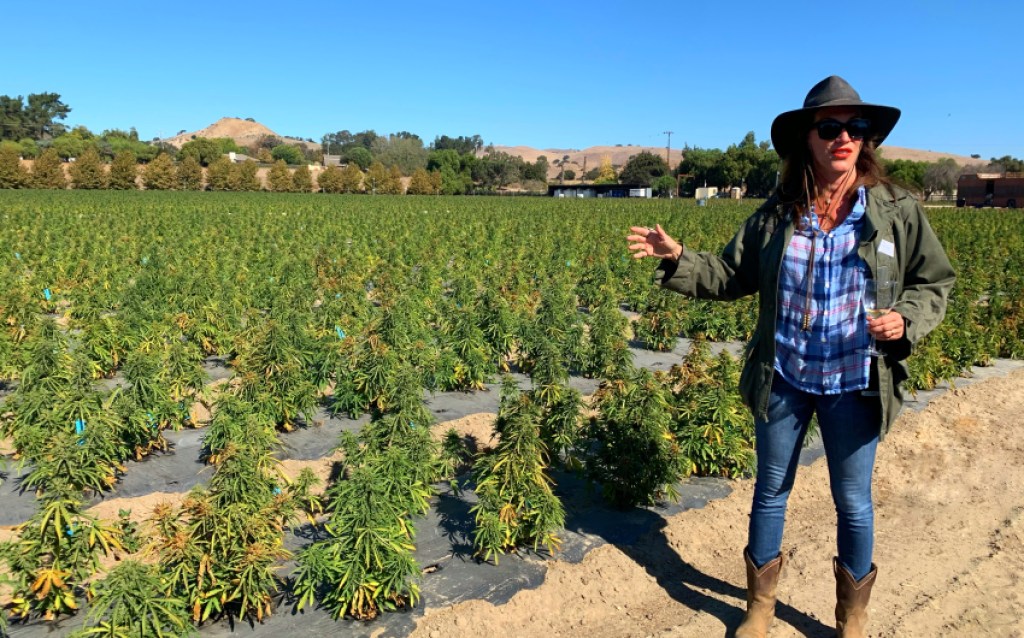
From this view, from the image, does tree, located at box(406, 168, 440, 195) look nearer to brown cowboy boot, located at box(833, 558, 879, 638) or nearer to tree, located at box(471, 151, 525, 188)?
tree, located at box(471, 151, 525, 188)

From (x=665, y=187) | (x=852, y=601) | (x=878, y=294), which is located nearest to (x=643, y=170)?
(x=665, y=187)

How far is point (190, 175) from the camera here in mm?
82812

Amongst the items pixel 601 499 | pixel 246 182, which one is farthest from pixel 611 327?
pixel 246 182

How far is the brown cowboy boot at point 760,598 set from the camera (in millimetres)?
3530

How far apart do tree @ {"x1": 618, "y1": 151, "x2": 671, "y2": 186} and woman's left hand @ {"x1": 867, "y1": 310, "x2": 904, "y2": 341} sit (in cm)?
12976

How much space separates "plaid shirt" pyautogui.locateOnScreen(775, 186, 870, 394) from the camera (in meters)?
3.14

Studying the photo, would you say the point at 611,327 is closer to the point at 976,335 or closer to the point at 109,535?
the point at 976,335

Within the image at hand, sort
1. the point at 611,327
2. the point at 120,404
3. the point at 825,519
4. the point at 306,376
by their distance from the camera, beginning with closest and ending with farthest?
the point at 825,519 < the point at 120,404 < the point at 306,376 < the point at 611,327

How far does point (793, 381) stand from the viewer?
3289mm

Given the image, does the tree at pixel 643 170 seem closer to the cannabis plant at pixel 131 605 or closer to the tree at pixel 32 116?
the tree at pixel 32 116

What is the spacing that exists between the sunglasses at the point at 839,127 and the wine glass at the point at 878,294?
0.61 meters

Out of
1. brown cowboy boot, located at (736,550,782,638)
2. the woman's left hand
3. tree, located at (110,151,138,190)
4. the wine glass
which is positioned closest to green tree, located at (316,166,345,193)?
tree, located at (110,151,138,190)

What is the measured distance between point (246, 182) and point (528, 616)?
87.9m

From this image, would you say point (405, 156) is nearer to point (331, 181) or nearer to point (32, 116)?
point (331, 181)
